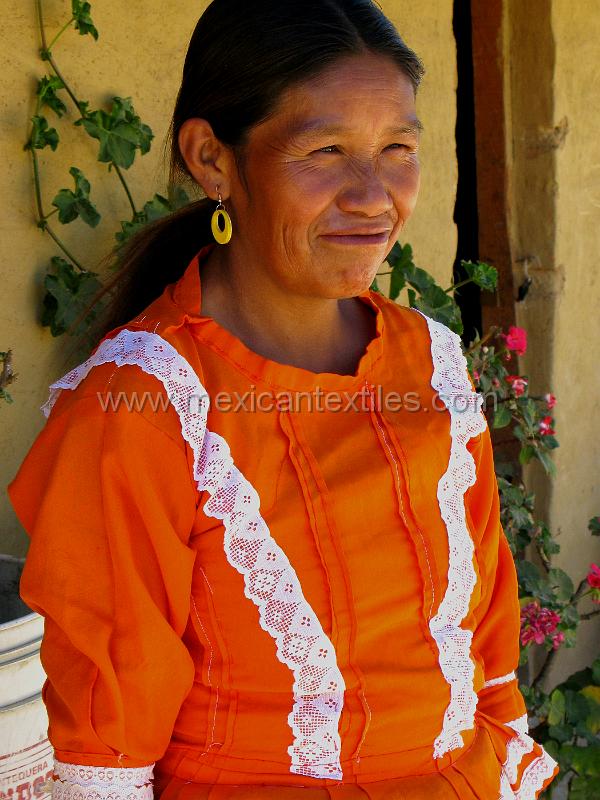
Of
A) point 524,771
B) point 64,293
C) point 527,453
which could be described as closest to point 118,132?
point 64,293

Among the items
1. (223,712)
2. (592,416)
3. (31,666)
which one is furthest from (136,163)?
(592,416)

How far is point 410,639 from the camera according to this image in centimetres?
136

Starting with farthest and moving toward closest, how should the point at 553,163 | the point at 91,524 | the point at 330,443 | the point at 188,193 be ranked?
the point at 553,163, the point at 188,193, the point at 330,443, the point at 91,524

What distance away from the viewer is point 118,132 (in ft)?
7.59

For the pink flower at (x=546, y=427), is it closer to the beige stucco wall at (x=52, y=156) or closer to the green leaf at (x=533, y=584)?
the green leaf at (x=533, y=584)

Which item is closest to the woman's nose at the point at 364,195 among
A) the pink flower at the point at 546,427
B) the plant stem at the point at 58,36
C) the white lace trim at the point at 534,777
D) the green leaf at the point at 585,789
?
the white lace trim at the point at 534,777

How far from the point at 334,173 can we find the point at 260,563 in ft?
1.66

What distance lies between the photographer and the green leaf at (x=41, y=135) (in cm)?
220

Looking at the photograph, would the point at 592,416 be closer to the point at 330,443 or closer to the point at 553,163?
the point at 553,163

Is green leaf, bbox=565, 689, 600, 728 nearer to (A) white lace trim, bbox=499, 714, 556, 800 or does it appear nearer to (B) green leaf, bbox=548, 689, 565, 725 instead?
(B) green leaf, bbox=548, 689, 565, 725

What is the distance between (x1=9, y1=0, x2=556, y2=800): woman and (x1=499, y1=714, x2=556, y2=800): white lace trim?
0.11 ft

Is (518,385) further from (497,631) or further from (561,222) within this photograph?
(497,631)

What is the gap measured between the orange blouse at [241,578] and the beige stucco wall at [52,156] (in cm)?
89

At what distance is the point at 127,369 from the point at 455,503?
0.51 meters
